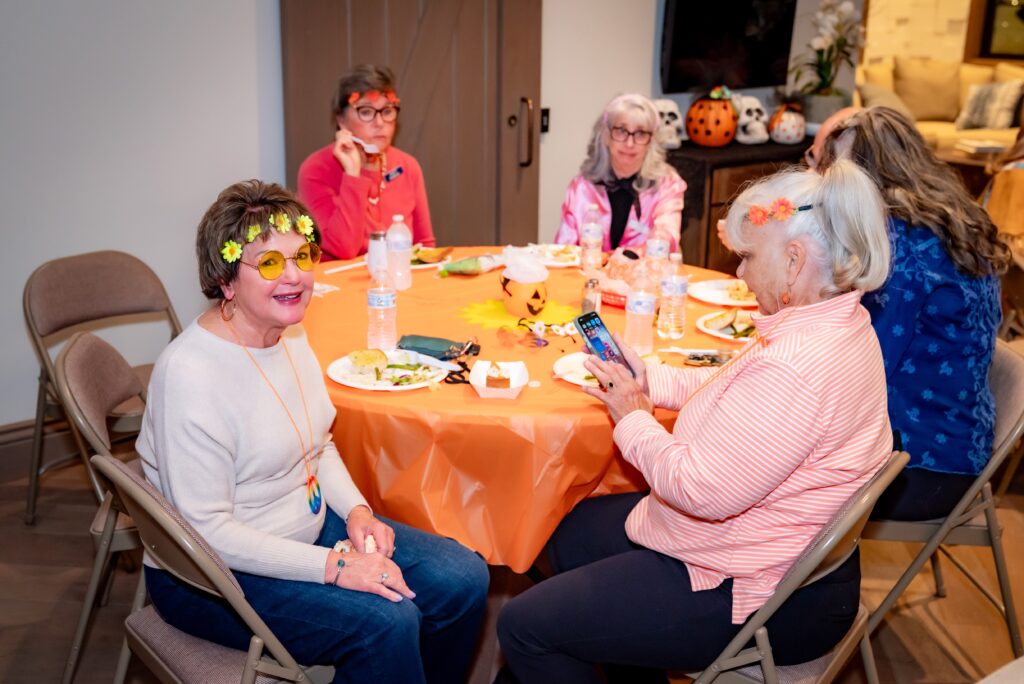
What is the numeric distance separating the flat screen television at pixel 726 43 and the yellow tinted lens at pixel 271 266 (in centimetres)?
385

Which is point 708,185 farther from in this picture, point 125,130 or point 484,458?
point 484,458

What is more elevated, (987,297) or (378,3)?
(378,3)

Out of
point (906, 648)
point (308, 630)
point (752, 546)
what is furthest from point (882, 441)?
point (906, 648)

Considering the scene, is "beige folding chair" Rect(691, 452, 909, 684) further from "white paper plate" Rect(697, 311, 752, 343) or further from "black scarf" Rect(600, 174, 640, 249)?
"black scarf" Rect(600, 174, 640, 249)

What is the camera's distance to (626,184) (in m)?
3.52

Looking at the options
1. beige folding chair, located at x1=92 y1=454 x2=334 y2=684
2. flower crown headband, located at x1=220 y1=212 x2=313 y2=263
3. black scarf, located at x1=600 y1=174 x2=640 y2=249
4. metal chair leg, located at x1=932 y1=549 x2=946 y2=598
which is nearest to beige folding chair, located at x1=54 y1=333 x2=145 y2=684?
beige folding chair, located at x1=92 y1=454 x2=334 y2=684

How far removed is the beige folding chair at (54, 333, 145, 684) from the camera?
1.88 meters

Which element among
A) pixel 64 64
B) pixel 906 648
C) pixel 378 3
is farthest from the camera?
pixel 378 3

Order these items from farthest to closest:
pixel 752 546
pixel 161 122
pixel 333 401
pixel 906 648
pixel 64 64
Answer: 1. pixel 161 122
2. pixel 64 64
3. pixel 906 648
4. pixel 333 401
5. pixel 752 546

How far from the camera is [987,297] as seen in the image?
2.12 meters

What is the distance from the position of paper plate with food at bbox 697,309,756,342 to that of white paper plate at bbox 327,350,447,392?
2.46 ft

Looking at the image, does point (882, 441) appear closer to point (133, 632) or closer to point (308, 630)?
point (308, 630)

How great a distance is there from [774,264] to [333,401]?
937mm

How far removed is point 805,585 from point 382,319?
1157mm
